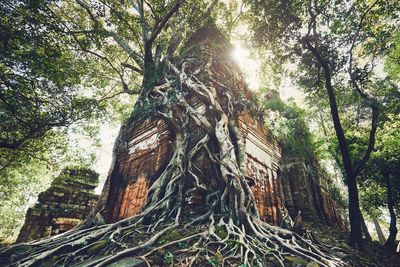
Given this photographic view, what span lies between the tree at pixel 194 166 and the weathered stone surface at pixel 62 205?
1.92 metres

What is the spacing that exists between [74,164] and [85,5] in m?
5.14

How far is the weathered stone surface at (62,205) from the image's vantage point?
6320mm

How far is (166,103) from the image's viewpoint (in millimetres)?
6152

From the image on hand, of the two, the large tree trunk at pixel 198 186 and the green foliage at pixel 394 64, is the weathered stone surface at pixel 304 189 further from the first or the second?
the green foliage at pixel 394 64

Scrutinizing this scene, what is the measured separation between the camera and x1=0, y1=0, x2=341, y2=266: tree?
3242 millimetres

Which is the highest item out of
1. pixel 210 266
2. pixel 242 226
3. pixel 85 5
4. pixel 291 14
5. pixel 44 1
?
pixel 85 5

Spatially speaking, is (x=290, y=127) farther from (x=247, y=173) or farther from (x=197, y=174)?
(x=197, y=174)

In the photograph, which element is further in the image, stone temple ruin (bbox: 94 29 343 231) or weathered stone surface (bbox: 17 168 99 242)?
weathered stone surface (bbox: 17 168 99 242)

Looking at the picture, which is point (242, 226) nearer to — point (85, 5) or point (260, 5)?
point (260, 5)

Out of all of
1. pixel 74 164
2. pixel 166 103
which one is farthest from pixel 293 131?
pixel 74 164

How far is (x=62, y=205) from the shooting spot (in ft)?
22.7

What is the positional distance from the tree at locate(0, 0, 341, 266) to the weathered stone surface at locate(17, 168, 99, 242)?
1919 millimetres

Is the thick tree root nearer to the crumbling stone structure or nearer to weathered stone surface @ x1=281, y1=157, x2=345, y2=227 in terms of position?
the crumbling stone structure

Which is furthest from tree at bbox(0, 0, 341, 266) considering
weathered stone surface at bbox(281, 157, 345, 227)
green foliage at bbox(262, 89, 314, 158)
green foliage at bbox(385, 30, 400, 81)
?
green foliage at bbox(385, 30, 400, 81)
